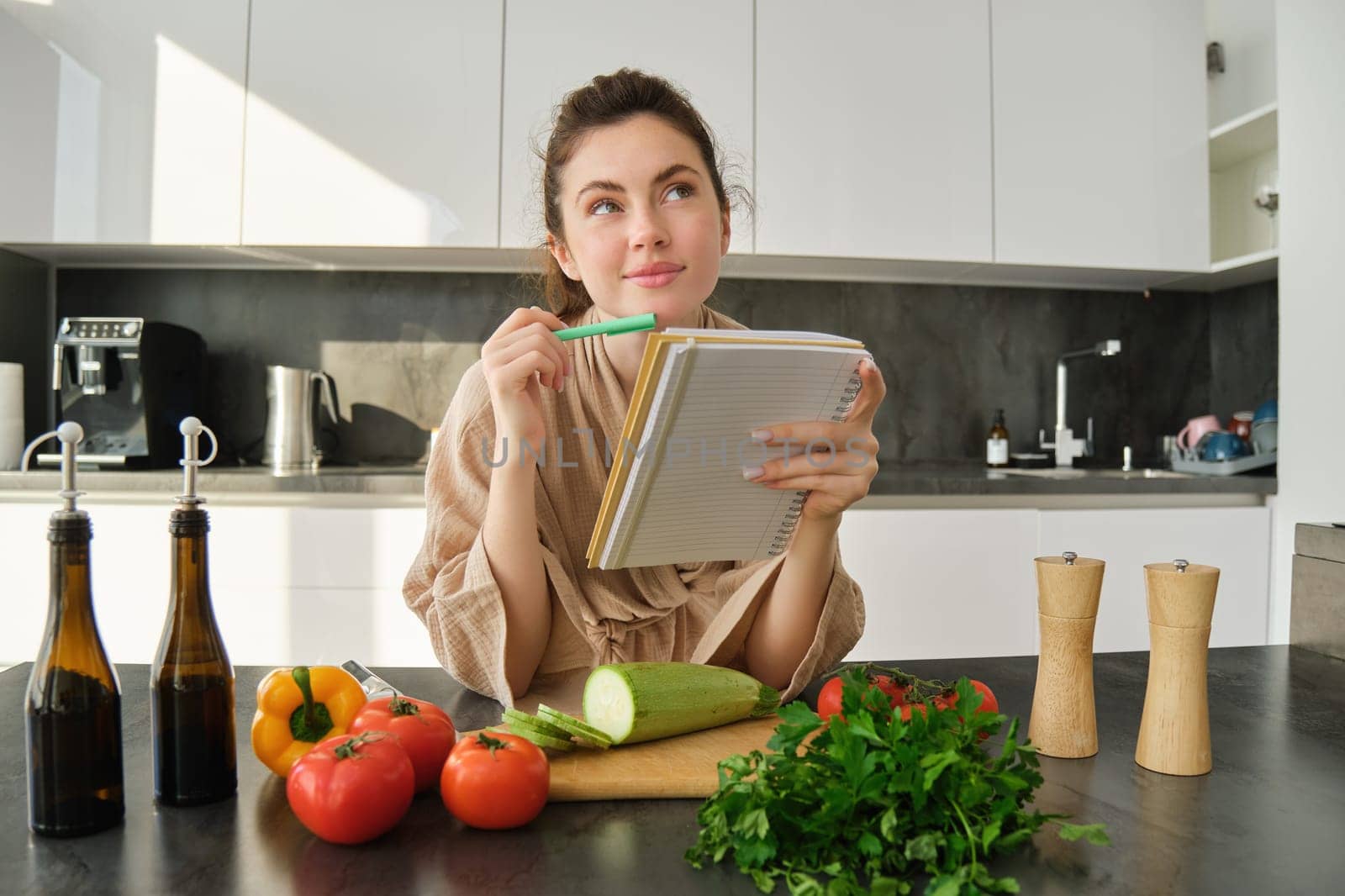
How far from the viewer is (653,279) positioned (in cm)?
121

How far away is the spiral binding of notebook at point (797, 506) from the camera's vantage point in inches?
40.1

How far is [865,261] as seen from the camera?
9.30 ft

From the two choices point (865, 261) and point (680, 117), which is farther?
point (865, 261)

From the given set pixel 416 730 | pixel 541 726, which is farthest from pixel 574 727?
pixel 416 730

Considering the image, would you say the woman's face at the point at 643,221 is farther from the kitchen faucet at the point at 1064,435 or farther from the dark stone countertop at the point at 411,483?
the kitchen faucet at the point at 1064,435

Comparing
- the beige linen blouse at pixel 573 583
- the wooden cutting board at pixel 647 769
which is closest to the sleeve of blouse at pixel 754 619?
the beige linen blouse at pixel 573 583

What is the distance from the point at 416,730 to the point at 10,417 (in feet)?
8.14

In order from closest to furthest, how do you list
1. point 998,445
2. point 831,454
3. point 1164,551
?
point 831,454 < point 1164,551 < point 998,445

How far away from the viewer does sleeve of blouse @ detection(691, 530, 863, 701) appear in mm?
1142

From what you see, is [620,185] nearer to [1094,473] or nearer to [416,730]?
[416,730]

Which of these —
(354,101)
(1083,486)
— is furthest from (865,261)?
(354,101)

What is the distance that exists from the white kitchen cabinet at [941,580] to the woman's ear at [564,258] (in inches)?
51.5

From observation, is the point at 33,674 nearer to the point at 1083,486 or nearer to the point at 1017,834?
the point at 1017,834

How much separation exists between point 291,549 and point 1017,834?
212 centimetres
